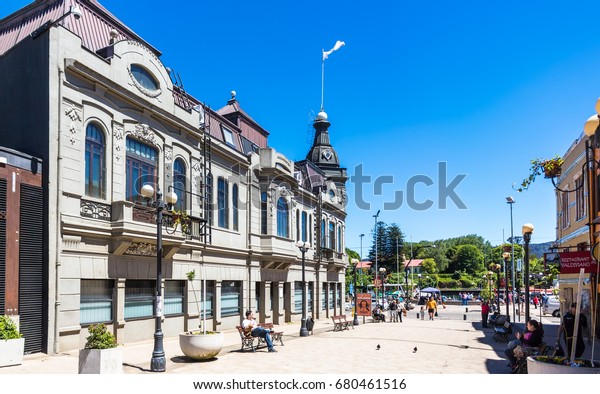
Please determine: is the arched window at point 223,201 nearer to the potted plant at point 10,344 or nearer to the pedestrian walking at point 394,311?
the potted plant at point 10,344

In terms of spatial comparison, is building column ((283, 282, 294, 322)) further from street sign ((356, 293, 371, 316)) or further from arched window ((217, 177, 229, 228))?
arched window ((217, 177, 229, 228))

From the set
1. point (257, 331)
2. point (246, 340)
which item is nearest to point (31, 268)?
point (246, 340)

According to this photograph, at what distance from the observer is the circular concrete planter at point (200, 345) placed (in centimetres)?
1445

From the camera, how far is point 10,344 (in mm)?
13461

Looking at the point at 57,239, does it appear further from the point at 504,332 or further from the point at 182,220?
the point at 504,332

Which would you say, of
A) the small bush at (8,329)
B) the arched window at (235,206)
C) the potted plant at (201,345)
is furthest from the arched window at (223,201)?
the small bush at (8,329)

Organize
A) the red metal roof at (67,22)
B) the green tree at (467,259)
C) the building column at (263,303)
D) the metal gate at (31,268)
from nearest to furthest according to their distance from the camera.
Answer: the metal gate at (31,268), the red metal roof at (67,22), the building column at (263,303), the green tree at (467,259)

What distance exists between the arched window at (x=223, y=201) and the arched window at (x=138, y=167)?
529cm

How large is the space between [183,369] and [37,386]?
12.1 ft

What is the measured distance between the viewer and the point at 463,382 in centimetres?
1124

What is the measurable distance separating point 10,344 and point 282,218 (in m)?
20.1

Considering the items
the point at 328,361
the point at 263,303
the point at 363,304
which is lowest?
the point at 363,304

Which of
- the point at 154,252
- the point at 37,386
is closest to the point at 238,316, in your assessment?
the point at 154,252

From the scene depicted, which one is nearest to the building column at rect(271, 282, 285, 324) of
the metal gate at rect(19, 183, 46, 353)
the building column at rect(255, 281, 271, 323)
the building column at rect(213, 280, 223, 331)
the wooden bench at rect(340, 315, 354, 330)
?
the building column at rect(255, 281, 271, 323)
